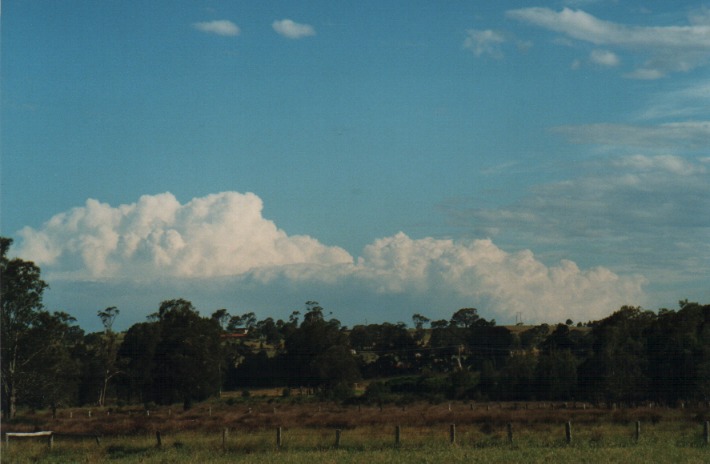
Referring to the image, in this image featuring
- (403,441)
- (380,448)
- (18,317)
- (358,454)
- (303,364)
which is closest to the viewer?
(358,454)

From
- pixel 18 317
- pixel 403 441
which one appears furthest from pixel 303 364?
pixel 403 441

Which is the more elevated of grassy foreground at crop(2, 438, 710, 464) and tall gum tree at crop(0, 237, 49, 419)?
tall gum tree at crop(0, 237, 49, 419)

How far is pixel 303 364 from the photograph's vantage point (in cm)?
10388

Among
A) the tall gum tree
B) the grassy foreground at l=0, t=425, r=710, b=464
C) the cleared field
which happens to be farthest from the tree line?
the grassy foreground at l=0, t=425, r=710, b=464

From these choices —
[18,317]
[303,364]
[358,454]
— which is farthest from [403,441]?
[303,364]

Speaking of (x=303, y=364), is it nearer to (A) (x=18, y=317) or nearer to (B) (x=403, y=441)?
(A) (x=18, y=317)

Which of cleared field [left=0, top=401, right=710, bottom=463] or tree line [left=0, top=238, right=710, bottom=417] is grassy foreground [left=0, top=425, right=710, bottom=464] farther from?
tree line [left=0, top=238, right=710, bottom=417]

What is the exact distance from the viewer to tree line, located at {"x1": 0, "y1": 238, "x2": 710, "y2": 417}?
70812 mm

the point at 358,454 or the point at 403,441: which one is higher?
the point at 358,454

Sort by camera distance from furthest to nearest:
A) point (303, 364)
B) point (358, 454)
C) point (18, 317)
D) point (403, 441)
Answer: point (303, 364) → point (18, 317) → point (403, 441) → point (358, 454)

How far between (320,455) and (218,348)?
55.0 meters

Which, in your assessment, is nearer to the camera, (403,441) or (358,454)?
(358,454)

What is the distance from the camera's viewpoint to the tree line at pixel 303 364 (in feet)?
232

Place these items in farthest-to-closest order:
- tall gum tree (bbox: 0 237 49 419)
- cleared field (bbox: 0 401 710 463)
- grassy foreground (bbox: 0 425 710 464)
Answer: tall gum tree (bbox: 0 237 49 419), cleared field (bbox: 0 401 710 463), grassy foreground (bbox: 0 425 710 464)
